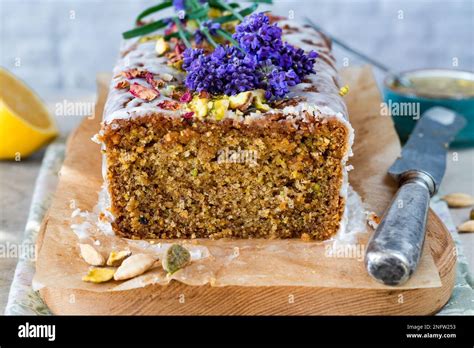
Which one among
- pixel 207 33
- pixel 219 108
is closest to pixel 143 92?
pixel 219 108

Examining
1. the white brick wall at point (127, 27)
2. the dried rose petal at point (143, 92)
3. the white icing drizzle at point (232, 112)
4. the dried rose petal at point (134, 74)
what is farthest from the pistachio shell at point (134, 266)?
the white brick wall at point (127, 27)

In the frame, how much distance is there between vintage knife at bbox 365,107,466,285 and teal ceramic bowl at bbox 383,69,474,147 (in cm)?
16

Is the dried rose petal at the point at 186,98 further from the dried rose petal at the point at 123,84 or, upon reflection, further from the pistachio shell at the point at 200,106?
the dried rose petal at the point at 123,84

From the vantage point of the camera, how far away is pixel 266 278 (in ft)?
11.4

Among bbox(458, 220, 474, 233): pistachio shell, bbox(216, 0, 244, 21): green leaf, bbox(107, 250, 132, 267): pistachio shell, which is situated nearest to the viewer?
bbox(107, 250, 132, 267): pistachio shell

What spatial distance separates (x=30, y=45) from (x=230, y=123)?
4800 mm

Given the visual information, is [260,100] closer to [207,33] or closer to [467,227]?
[207,33]

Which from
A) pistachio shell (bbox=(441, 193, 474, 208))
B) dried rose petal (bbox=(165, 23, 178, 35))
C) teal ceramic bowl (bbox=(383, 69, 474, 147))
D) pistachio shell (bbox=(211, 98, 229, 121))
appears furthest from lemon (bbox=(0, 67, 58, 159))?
pistachio shell (bbox=(441, 193, 474, 208))

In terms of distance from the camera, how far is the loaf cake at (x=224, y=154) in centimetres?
372

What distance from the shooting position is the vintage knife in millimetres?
3412

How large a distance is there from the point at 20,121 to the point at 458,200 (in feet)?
8.66

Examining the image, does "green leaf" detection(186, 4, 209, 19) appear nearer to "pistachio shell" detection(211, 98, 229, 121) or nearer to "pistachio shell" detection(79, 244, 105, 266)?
"pistachio shell" detection(211, 98, 229, 121)
